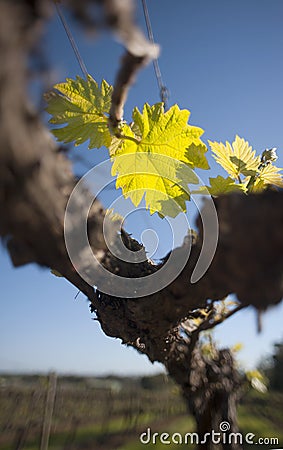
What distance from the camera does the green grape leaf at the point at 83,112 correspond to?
0.61 meters

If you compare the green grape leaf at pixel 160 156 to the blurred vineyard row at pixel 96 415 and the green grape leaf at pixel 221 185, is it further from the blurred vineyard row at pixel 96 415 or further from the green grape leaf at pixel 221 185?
the blurred vineyard row at pixel 96 415

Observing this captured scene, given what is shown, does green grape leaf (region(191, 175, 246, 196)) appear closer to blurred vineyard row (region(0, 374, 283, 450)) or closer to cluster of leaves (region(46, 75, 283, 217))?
cluster of leaves (region(46, 75, 283, 217))

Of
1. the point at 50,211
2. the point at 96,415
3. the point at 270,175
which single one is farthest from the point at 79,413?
the point at 50,211

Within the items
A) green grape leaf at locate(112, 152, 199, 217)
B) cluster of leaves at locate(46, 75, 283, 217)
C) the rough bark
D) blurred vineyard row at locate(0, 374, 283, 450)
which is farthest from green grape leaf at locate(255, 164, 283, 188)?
blurred vineyard row at locate(0, 374, 283, 450)

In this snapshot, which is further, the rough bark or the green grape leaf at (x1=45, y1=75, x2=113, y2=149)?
the green grape leaf at (x1=45, y1=75, x2=113, y2=149)

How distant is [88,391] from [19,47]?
38.1 ft

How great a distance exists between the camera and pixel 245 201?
31 centimetres

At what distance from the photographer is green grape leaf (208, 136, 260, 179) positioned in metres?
0.71

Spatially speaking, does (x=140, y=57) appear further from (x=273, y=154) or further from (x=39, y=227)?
(x=273, y=154)

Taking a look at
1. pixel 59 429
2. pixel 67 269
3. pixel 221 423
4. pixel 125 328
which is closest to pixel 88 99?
pixel 67 269

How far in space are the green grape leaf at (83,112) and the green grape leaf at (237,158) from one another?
0.24 metres

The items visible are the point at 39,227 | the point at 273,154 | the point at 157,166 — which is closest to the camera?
the point at 39,227

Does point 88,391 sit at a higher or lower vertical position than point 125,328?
lower

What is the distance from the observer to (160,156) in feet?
2.00
